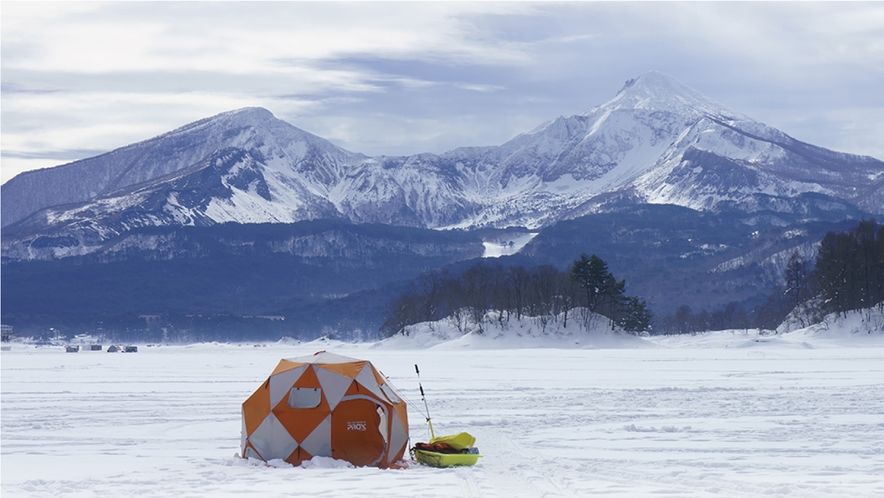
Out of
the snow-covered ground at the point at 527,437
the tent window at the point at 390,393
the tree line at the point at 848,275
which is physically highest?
the tree line at the point at 848,275

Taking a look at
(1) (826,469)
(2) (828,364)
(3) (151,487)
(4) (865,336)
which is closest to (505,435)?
(1) (826,469)

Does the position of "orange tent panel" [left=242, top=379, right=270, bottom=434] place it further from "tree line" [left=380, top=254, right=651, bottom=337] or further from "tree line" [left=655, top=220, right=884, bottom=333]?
Answer: "tree line" [left=380, top=254, right=651, bottom=337]

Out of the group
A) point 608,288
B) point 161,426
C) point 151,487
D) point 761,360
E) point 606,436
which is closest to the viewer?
point 151,487

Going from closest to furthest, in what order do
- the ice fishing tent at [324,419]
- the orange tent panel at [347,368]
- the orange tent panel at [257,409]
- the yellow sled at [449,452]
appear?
the yellow sled at [449,452] < the ice fishing tent at [324,419] < the orange tent panel at [257,409] < the orange tent panel at [347,368]

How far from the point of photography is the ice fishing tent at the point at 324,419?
22719 mm

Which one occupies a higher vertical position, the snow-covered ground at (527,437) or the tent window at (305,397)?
the tent window at (305,397)

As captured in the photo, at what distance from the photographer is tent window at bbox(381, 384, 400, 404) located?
2394 centimetres

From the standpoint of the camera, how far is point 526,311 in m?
120

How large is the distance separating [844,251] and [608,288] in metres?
25.9

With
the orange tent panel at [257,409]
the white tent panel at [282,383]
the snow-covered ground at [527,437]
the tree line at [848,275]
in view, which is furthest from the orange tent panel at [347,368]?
the tree line at [848,275]

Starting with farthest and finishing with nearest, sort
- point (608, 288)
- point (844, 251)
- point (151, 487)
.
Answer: point (608, 288), point (844, 251), point (151, 487)

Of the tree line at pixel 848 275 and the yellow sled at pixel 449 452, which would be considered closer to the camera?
the yellow sled at pixel 449 452

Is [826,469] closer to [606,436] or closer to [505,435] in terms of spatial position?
[606,436]

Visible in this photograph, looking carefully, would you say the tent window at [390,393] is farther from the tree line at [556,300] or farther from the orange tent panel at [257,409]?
the tree line at [556,300]
